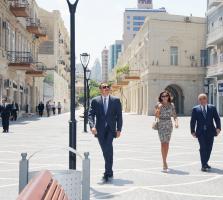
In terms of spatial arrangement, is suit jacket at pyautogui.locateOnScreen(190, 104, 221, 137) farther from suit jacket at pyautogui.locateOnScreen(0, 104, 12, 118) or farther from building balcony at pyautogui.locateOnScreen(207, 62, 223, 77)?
building balcony at pyautogui.locateOnScreen(207, 62, 223, 77)

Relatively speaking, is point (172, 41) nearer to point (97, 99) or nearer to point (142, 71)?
point (142, 71)

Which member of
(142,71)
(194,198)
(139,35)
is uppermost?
(139,35)

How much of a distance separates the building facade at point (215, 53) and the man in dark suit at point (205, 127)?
33138mm

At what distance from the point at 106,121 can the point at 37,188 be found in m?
5.71

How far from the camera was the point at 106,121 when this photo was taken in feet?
27.5

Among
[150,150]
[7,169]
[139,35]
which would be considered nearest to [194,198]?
[7,169]

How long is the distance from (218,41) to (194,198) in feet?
127

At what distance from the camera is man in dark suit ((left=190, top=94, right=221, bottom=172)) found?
9.53m

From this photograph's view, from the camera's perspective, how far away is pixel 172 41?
53.0 meters

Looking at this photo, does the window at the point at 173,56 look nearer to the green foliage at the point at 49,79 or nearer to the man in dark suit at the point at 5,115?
the green foliage at the point at 49,79

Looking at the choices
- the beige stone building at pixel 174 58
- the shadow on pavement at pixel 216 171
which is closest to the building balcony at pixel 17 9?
the beige stone building at pixel 174 58

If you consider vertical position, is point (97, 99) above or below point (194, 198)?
above

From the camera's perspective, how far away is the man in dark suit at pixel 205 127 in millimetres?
9531

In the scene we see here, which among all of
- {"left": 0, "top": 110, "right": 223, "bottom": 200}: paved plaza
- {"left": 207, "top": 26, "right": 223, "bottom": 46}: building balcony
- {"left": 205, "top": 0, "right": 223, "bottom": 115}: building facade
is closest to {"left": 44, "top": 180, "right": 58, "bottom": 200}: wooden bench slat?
{"left": 0, "top": 110, "right": 223, "bottom": 200}: paved plaza
